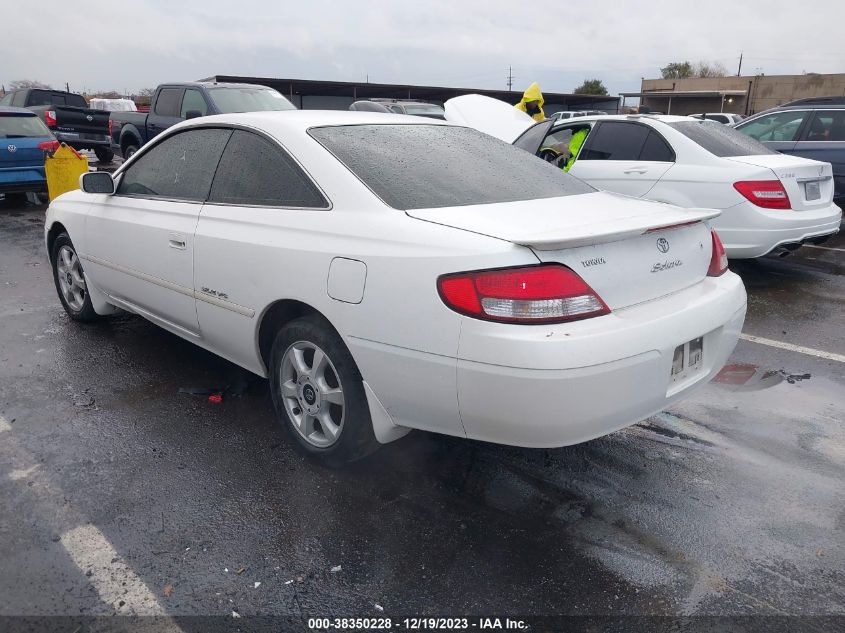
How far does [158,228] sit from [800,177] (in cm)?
556

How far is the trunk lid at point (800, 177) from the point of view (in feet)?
20.1

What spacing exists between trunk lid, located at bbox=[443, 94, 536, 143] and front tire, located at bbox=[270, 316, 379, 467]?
5.04 metres

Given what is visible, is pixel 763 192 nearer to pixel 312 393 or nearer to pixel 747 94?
pixel 312 393

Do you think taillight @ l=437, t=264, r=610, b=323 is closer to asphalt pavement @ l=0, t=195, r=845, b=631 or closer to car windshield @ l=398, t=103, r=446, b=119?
asphalt pavement @ l=0, t=195, r=845, b=631

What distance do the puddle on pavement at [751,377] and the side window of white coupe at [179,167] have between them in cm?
325

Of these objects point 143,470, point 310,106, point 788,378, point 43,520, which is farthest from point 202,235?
point 310,106

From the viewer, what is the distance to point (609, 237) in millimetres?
2535

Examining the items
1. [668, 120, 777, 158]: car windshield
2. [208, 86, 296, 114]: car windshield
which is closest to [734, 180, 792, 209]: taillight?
[668, 120, 777, 158]: car windshield

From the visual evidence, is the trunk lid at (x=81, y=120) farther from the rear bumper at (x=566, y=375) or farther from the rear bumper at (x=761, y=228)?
the rear bumper at (x=566, y=375)

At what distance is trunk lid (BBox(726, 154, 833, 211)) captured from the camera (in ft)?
20.1

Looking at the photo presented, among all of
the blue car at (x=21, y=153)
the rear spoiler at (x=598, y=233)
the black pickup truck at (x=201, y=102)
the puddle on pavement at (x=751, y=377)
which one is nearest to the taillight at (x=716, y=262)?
the rear spoiler at (x=598, y=233)

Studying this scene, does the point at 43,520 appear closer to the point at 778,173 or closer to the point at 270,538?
the point at 270,538

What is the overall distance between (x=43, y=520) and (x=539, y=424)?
79.8 inches

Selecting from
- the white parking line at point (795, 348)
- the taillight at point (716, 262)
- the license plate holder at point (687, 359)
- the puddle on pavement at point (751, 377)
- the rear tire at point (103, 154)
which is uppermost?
the taillight at point (716, 262)
